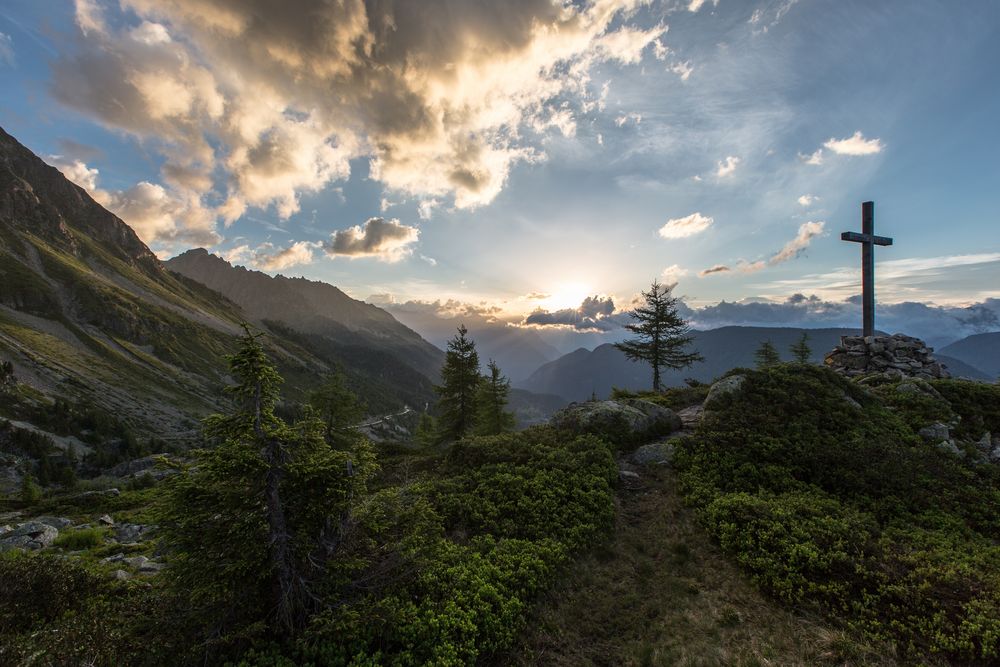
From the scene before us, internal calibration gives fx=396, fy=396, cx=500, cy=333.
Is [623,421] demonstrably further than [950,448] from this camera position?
Yes

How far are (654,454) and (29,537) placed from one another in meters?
24.0

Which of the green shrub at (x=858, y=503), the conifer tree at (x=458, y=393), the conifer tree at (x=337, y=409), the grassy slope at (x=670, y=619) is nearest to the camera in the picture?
the grassy slope at (x=670, y=619)

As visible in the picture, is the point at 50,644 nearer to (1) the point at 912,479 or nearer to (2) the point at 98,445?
(1) the point at 912,479

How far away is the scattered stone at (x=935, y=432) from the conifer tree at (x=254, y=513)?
22214mm

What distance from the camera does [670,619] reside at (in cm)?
893

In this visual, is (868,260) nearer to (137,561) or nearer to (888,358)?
(888,358)

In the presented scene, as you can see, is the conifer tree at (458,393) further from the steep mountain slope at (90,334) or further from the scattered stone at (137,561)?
the steep mountain slope at (90,334)

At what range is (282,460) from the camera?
23.3 feet

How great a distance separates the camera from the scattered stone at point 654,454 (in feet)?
Result: 54.8

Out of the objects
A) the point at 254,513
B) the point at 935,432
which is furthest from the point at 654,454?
the point at 254,513

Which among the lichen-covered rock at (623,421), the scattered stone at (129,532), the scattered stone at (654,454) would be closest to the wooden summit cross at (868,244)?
the lichen-covered rock at (623,421)

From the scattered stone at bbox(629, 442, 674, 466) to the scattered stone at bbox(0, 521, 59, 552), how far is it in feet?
73.8

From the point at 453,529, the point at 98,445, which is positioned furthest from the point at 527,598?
the point at 98,445

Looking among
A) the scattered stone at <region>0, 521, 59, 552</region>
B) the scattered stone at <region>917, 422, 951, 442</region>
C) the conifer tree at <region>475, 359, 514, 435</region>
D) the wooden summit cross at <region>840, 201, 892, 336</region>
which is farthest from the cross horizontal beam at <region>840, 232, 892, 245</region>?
the scattered stone at <region>0, 521, 59, 552</region>
